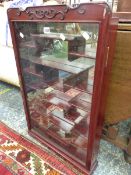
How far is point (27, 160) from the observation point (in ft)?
4.51

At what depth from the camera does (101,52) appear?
770 mm

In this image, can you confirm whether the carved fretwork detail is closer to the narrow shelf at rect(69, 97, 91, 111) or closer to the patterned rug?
the narrow shelf at rect(69, 97, 91, 111)

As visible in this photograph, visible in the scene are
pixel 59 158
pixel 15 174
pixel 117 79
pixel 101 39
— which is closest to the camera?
pixel 101 39

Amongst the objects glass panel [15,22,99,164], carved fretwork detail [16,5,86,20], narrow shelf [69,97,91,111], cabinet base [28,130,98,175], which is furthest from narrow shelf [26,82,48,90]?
carved fretwork detail [16,5,86,20]

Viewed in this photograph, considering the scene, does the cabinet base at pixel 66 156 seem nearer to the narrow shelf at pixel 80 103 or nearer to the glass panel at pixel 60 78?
the glass panel at pixel 60 78

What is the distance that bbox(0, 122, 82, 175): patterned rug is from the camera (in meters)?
1.29

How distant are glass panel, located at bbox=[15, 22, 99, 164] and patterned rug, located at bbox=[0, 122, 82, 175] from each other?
120 millimetres

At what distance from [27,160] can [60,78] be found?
73 cm

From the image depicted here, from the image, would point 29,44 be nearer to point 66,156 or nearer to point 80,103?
point 80,103

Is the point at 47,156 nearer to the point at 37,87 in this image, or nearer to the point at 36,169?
the point at 36,169

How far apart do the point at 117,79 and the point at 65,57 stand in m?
0.39

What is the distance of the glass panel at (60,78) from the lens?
3.33ft

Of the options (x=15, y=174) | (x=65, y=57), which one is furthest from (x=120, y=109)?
(x=15, y=174)

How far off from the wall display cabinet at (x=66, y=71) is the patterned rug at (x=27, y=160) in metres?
0.08
